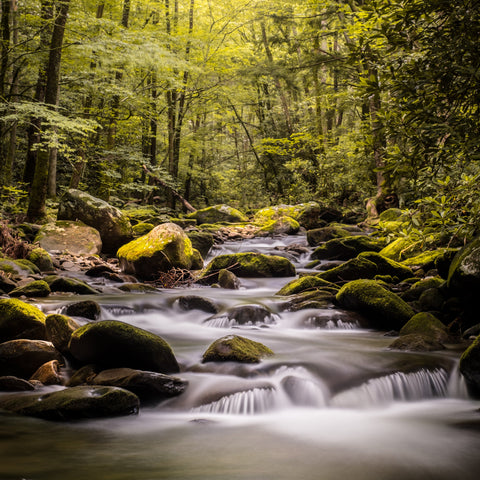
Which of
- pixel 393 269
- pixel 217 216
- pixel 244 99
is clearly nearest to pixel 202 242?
pixel 393 269

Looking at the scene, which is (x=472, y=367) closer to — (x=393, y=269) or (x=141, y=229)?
(x=393, y=269)

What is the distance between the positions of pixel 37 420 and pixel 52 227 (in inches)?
347

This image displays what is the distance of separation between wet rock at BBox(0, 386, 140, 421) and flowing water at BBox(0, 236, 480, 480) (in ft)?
0.31

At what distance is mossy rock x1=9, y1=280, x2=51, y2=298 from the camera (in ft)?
22.4

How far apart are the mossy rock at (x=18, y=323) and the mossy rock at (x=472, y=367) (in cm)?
477

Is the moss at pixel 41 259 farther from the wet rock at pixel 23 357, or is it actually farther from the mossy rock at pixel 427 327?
the mossy rock at pixel 427 327

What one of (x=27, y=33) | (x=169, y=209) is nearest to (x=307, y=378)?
(x=27, y=33)

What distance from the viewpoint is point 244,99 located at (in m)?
23.3

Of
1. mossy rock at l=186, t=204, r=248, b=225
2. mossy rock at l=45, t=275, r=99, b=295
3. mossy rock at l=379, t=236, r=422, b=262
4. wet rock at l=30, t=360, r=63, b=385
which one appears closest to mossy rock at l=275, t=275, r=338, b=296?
mossy rock at l=379, t=236, r=422, b=262

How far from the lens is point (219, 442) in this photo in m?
3.50

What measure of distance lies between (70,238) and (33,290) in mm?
4575

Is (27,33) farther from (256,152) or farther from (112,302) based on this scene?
(256,152)

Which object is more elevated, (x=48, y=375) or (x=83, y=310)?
(x=83, y=310)

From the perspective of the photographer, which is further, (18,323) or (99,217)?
(99,217)
